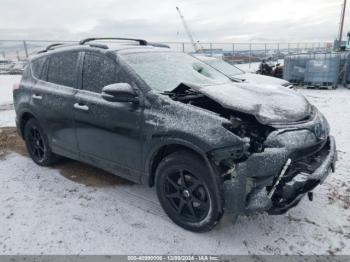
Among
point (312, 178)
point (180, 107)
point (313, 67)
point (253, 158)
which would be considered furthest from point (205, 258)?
point (313, 67)

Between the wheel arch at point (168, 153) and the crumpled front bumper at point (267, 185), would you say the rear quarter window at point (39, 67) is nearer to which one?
the wheel arch at point (168, 153)

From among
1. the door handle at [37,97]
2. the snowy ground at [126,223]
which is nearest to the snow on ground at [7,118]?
the door handle at [37,97]

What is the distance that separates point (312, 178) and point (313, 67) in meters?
11.9

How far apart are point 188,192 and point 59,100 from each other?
221 centimetres

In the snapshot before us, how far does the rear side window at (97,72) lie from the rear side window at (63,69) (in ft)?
0.78

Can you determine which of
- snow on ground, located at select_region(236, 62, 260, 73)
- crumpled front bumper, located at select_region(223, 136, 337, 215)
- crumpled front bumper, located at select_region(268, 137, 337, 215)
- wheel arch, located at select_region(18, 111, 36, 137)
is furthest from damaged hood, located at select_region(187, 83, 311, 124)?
snow on ground, located at select_region(236, 62, 260, 73)

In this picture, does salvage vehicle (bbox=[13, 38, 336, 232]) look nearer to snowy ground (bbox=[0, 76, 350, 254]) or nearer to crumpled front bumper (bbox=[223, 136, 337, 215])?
crumpled front bumper (bbox=[223, 136, 337, 215])

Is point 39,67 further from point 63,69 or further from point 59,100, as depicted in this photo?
point 59,100

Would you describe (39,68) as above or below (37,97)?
above

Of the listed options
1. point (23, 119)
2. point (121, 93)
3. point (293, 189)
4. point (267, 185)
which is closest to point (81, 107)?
point (121, 93)

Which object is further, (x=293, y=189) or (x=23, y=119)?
(x=23, y=119)

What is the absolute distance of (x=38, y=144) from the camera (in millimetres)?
4883

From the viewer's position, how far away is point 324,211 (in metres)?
3.49

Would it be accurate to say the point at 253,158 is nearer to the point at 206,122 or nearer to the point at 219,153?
the point at 219,153
